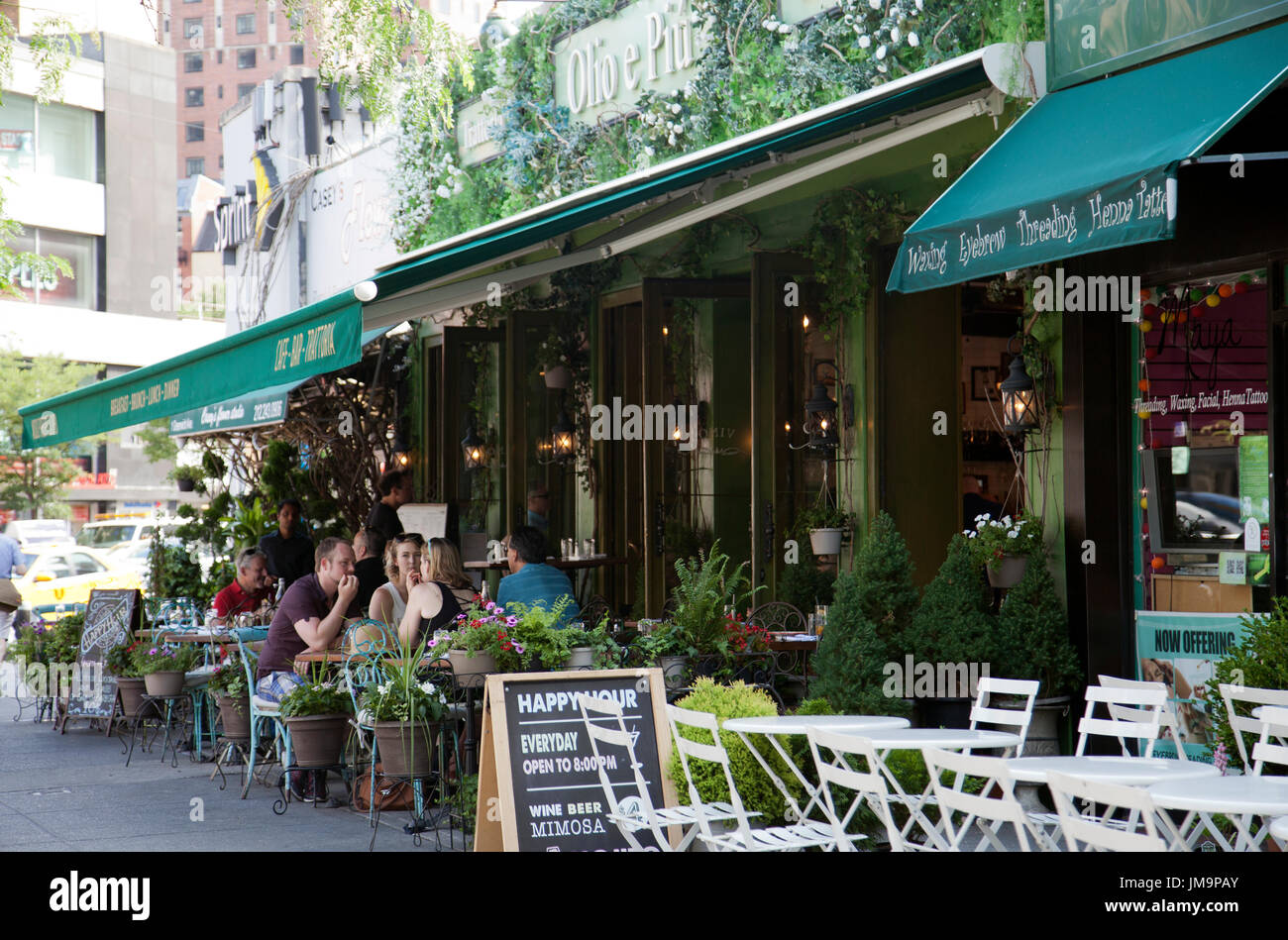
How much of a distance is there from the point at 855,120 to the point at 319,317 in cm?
301

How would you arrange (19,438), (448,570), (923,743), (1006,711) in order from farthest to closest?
1. (19,438)
2. (448,570)
3. (1006,711)
4. (923,743)

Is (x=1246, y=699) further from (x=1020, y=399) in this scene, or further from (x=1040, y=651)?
(x=1020, y=399)

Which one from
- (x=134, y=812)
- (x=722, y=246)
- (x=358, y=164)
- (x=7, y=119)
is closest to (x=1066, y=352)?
(x=722, y=246)

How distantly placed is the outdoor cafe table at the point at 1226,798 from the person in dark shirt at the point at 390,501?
10397mm

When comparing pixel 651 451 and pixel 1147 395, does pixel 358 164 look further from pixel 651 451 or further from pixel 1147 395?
pixel 1147 395

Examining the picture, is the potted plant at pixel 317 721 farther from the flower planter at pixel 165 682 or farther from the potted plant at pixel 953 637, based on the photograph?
the potted plant at pixel 953 637

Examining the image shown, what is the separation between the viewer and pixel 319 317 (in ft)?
25.2

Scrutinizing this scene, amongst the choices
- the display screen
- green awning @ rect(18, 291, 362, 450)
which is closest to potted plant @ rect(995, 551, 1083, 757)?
the display screen

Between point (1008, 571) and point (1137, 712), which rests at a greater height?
point (1008, 571)

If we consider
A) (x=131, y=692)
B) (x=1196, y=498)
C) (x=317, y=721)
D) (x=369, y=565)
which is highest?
(x=1196, y=498)

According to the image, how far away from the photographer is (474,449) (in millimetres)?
14391

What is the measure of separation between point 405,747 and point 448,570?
1.55 m

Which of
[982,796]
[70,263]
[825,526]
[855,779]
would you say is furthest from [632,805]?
[70,263]

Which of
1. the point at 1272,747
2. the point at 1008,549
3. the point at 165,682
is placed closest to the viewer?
the point at 1272,747
